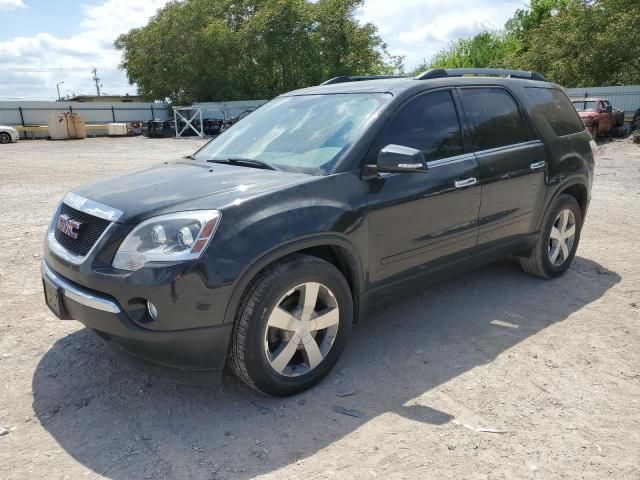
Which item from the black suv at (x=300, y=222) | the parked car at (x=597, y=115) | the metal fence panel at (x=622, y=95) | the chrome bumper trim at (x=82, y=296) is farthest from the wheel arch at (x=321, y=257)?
the metal fence panel at (x=622, y=95)

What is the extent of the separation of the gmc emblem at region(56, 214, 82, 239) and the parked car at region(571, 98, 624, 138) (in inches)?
777

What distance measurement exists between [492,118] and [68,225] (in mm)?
3170

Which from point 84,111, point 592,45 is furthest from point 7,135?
point 592,45

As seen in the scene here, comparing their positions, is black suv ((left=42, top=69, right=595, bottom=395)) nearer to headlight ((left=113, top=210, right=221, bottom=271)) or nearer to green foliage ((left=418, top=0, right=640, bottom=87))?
headlight ((left=113, top=210, right=221, bottom=271))

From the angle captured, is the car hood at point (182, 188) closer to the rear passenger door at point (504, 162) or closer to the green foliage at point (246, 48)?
the rear passenger door at point (504, 162)

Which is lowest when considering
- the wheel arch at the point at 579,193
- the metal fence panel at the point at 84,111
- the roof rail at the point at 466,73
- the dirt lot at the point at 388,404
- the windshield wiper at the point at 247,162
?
the dirt lot at the point at 388,404

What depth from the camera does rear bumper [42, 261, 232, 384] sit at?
2.68m

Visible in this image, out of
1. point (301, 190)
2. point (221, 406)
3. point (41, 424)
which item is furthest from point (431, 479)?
point (41, 424)

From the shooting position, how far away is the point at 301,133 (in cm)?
373

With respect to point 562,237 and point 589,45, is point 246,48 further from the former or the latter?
point 562,237

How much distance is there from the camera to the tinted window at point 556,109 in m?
4.78

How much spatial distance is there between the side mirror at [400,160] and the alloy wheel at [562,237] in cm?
227

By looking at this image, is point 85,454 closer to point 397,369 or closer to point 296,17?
point 397,369

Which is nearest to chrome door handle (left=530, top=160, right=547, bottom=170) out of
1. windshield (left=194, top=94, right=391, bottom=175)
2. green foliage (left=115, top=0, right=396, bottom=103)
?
windshield (left=194, top=94, right=391, bottom=175)
